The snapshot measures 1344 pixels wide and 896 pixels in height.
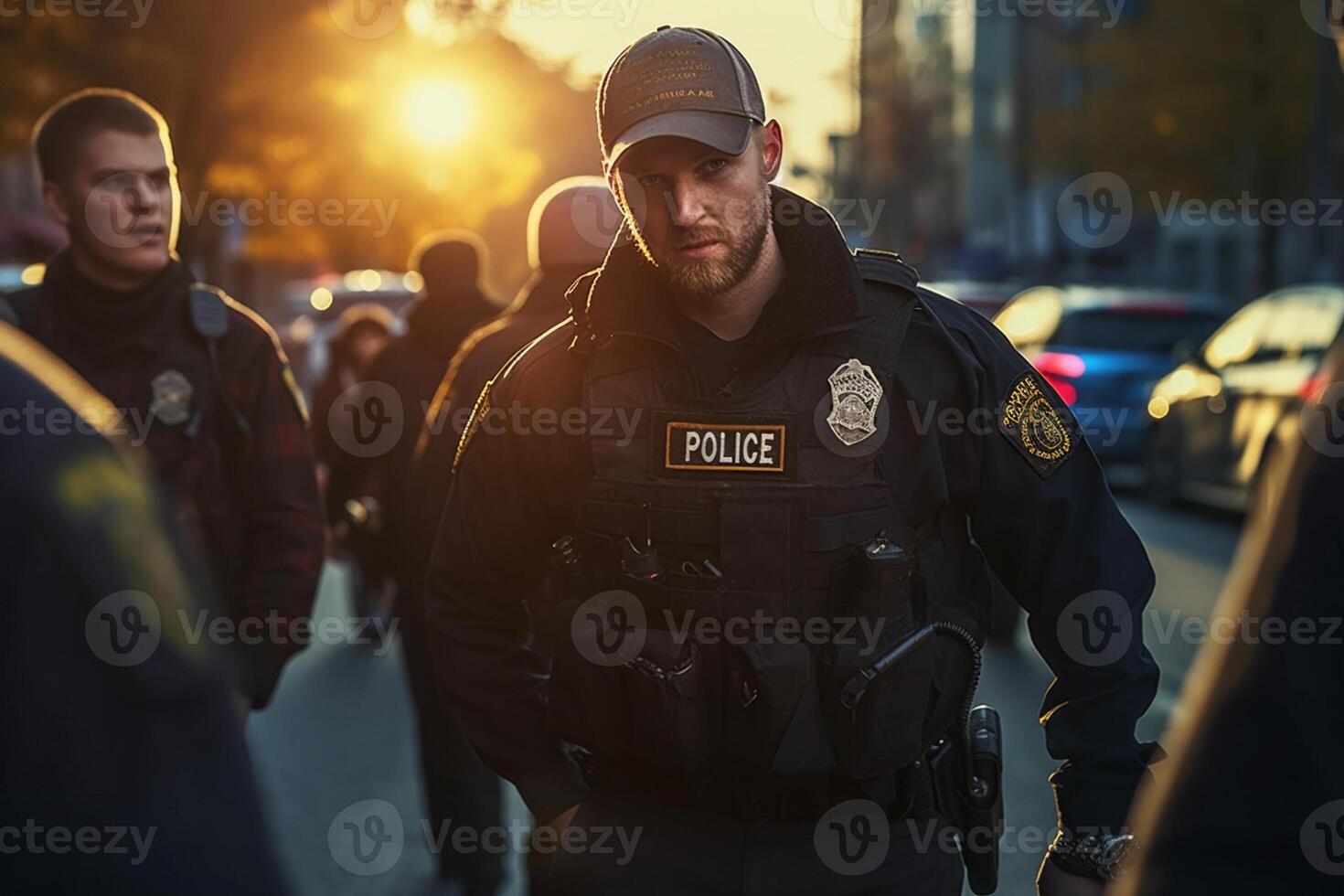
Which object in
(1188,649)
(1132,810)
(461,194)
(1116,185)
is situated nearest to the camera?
(1132,810)

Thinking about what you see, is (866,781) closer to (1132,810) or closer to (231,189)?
(1132,810)

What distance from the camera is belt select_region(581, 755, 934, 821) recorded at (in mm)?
2953

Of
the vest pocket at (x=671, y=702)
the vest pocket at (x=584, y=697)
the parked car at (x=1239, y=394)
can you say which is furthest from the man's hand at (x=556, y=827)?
the parked car at (x=1239, y=394)

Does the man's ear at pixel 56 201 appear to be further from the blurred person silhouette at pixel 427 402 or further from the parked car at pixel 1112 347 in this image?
the parked car at pixel 1112 347

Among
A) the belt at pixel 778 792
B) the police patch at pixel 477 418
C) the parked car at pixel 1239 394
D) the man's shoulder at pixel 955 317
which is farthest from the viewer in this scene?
the parked car at pixel 1239 394

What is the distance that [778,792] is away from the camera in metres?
2.96

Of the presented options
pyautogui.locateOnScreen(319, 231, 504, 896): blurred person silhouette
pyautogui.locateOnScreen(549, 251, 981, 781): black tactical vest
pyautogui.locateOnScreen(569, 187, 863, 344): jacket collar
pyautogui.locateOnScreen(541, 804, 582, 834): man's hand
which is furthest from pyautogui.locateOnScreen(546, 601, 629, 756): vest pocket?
pyautogui.locateOnScreen(319, 231, 504, 896): blurred person silhouette

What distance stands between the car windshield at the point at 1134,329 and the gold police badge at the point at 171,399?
13292 mm

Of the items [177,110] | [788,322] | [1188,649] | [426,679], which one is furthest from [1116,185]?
[788,322]

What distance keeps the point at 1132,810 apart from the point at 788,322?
2.93 feet

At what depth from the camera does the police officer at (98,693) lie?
40.9 inches

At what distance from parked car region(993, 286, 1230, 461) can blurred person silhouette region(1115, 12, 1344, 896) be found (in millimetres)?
15075

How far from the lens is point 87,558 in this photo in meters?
1.04

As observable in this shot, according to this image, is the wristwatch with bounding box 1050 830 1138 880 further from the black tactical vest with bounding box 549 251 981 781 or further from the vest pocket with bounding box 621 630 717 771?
the vest pocket with bounding box 621 630 717 771
